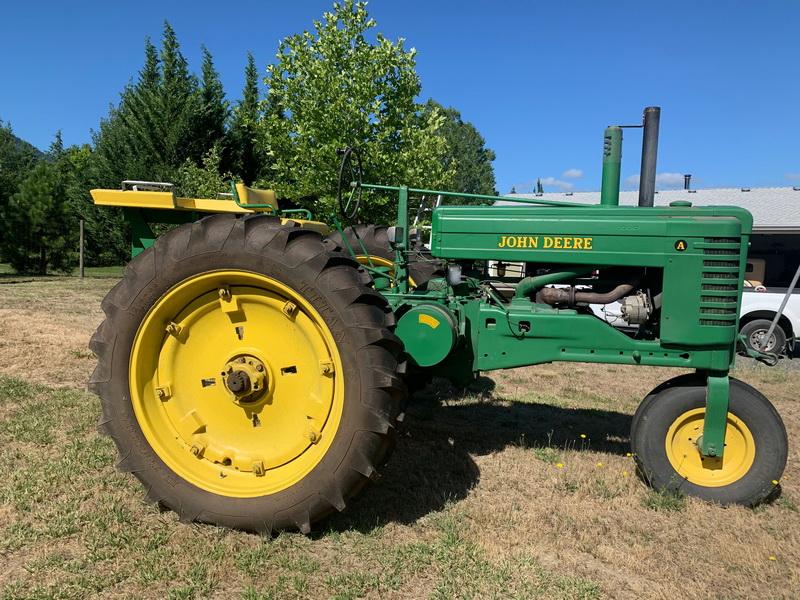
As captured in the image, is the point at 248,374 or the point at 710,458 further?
the point at 710,458

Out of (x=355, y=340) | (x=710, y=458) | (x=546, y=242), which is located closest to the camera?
(x=355, y=340)

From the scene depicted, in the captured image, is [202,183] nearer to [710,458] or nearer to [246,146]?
[246,146]

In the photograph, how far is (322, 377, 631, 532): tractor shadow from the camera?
10.3ft

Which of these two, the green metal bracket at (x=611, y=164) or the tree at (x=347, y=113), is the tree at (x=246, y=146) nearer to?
the tree at (x=347, y=113)

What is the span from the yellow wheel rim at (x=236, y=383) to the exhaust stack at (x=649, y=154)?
2228 millimetres

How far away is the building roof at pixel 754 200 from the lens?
44.2 feet

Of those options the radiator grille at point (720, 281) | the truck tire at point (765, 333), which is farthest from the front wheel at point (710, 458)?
the truck tire at point (765, 333)

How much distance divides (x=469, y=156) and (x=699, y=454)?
42.9m

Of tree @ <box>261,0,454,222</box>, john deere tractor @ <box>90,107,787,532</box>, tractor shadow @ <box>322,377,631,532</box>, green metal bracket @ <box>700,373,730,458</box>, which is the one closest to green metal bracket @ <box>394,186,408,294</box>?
john deere tractor @ <box>90,107,787,532</box>

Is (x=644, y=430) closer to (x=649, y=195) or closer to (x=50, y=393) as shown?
(x=649, y=195)

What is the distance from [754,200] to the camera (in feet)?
57.6

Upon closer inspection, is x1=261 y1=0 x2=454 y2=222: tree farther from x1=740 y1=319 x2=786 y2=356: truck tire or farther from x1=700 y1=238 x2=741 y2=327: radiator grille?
x1=700 y1=238 x2=741 y2=327: radiator grille

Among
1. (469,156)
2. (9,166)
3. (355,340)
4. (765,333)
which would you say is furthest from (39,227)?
(469,156)

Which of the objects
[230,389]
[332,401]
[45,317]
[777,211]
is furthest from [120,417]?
[777,211]
